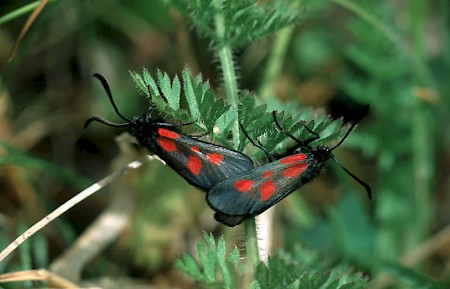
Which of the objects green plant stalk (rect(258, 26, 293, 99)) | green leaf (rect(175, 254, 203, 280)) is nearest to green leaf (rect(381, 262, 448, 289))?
green leaf (rect(175, 254, 203, 280))

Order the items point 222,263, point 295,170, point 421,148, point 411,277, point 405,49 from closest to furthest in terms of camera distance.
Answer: point 222,263 < point 295,170 < point 411,277 < point 405,49 < point 421,148

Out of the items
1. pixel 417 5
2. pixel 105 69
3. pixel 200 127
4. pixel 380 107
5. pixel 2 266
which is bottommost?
pixel 2 266

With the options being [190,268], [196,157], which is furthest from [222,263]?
[196,157]

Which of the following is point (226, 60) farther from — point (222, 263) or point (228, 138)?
point (222, 263)

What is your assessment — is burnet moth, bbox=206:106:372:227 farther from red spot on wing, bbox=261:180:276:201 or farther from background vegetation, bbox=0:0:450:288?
background vegetation, bbox=0:0:450:288

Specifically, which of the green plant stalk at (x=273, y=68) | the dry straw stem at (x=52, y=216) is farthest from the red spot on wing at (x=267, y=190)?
the green plant stalk at (x=273, y=68)

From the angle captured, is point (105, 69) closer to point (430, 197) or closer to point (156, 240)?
point (156, 240)

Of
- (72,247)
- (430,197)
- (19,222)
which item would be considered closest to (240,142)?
(72,247)
